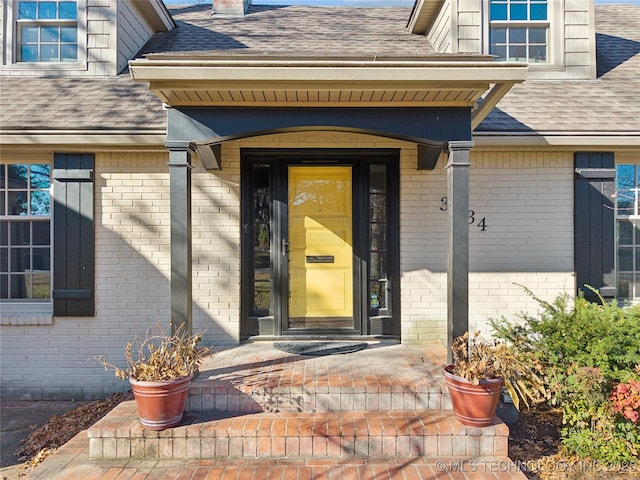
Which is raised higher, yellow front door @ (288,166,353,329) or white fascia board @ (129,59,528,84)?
white fascia board @ (129,59,528,84)

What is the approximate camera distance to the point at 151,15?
19.1 ft

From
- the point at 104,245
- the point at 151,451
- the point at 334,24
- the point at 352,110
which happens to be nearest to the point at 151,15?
the point at 334,24

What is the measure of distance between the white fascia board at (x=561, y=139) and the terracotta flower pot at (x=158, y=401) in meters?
3.78

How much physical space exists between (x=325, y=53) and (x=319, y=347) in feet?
9.48

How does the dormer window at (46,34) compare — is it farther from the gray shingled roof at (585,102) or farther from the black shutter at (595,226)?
the black shutter at (595,226)

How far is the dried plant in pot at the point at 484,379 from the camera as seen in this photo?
10.0 feet

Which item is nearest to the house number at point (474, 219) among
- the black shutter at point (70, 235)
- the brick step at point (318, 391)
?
the brick step at point (318, 391)

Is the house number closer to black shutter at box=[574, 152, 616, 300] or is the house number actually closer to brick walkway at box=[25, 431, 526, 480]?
black shutter at box=[574, 152, 616, 300]

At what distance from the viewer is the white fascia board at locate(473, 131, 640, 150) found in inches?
171

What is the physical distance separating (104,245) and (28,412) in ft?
6.08

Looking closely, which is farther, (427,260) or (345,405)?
(427,260)

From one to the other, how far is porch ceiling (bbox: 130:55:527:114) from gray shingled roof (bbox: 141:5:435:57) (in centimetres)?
215

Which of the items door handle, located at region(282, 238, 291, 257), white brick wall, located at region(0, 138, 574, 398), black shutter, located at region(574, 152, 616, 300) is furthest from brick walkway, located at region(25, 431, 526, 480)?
black shutter, located at region(574, 152, 616, 300)

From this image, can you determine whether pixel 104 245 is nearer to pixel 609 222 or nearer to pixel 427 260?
pixel 427 260
